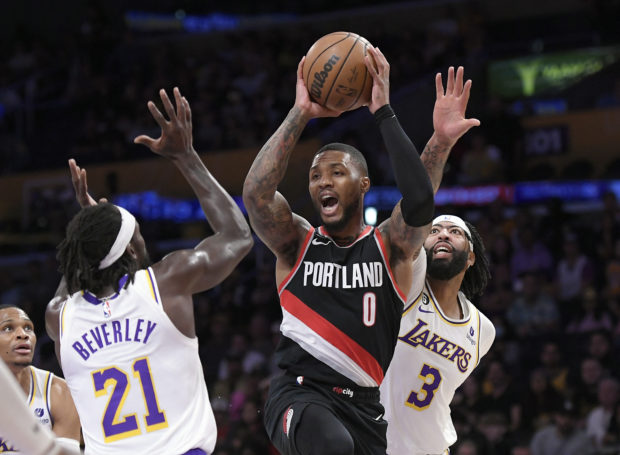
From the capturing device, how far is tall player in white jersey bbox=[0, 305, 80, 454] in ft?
20.2

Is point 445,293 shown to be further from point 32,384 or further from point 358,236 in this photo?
point 32,384

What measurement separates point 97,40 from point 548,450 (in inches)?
588

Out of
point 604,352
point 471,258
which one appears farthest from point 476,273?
point 604,352

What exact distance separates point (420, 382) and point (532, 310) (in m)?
5.39

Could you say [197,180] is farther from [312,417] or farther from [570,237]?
[570,237]

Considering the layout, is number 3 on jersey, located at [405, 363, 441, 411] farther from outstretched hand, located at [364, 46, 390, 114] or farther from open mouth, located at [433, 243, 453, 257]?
outstretched hand, located at [364, 46, 390, 114]

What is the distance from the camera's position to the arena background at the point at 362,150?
10789mm

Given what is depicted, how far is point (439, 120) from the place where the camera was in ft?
18.7

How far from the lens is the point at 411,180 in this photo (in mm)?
5215

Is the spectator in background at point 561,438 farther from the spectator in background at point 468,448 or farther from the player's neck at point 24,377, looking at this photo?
the player's neck at point 24,377

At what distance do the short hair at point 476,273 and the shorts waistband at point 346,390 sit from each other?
185cm

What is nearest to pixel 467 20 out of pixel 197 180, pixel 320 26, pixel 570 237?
pixel 320 26

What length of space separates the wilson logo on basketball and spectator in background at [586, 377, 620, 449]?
5507 mm

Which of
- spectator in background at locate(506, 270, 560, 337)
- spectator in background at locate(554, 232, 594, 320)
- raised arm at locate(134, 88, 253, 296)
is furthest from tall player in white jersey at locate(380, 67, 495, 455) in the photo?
spectator in background at locate(554, 232, 594, 320)
